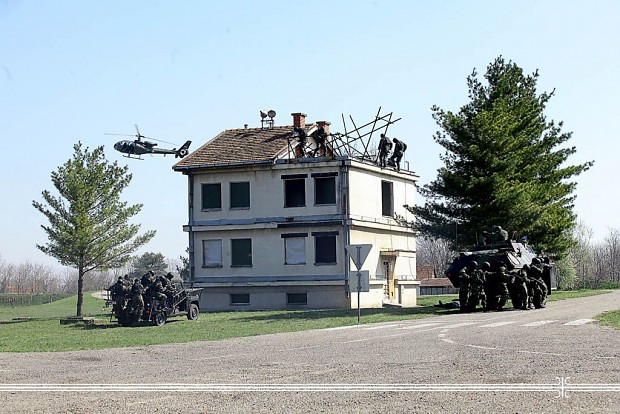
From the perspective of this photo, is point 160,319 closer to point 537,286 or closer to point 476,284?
point 476,284

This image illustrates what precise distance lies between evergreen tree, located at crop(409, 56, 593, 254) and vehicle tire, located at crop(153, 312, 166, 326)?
13.1m

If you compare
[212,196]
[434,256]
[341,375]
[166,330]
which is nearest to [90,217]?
[212,196]

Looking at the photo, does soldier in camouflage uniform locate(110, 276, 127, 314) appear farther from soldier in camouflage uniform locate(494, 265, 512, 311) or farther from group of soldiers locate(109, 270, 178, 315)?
soldier in camouflage uniform locate(494, 265, 512, 311)

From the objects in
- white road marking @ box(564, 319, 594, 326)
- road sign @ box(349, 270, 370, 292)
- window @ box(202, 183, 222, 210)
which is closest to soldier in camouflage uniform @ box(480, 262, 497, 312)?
road sign @ box(349, 270, 370, 292)

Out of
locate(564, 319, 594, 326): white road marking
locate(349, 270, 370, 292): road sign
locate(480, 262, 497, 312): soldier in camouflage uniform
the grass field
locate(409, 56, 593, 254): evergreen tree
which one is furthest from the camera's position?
locate(409, 56, 593, 254): evergreen tree

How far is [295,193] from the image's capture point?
148ft

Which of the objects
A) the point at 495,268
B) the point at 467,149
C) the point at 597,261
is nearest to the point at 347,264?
the point at 467,149

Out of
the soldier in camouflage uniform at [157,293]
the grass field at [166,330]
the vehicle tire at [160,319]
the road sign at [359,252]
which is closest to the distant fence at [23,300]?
the grass field at [166,330]

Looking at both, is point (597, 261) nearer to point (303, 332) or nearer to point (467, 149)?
point (467, 149)

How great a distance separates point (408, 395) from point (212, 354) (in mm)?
7577

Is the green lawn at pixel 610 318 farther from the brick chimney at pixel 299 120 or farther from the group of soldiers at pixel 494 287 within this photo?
the brick chimney at pixel 299 120

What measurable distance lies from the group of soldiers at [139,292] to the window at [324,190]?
1356 cm

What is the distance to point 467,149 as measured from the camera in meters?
41.5

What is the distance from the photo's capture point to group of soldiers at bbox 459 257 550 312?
3153 centimetres
